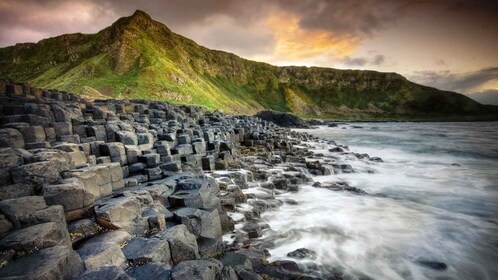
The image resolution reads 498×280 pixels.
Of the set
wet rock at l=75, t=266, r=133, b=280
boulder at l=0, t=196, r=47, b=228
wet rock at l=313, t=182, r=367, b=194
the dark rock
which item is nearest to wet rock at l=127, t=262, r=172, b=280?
wet rock at l=75, t=266, r=133, b=280

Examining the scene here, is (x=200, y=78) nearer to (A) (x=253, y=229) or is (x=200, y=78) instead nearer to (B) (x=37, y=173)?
(A) (x=253, y=229)

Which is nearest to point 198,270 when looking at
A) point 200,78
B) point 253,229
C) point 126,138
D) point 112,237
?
point 112,237

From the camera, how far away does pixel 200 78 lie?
108188 millimetres

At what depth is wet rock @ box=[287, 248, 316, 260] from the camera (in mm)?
6762

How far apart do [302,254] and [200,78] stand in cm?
10733

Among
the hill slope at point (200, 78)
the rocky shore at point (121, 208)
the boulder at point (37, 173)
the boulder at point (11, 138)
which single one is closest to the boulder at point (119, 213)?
the rocky shore at point (121, 208)

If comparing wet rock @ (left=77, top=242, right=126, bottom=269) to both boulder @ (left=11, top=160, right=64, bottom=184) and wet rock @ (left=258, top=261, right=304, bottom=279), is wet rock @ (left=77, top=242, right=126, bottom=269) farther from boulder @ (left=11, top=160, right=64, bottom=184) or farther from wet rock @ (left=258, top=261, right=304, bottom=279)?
wet rock @ (left=258, top=261, right=304, bottom=279)

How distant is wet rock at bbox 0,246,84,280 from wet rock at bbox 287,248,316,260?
15.4ft

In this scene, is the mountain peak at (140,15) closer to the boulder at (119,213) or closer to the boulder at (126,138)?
the boulder at (126,138)

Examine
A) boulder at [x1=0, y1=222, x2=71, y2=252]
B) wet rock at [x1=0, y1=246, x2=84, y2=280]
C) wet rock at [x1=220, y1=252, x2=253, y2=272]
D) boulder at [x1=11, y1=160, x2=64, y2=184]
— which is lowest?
wet rock at [x1=220, y1=252, x2=253, y2=272]

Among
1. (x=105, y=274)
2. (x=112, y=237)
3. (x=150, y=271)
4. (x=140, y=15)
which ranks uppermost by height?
(x=140, y=15)

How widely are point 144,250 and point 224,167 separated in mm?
9107

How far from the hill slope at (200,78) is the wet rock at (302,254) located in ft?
214

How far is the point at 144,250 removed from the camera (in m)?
4.86
